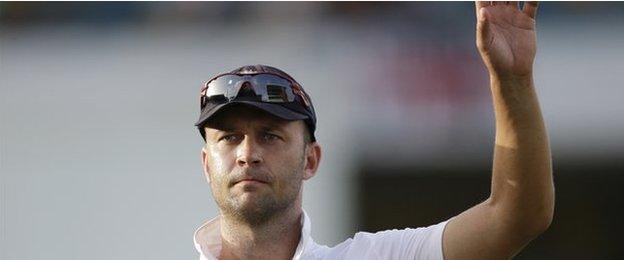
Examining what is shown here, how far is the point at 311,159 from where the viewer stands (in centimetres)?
421

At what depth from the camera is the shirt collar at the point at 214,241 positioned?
4082 mm

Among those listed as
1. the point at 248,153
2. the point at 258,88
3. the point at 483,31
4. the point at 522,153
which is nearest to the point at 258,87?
the point at 258,88

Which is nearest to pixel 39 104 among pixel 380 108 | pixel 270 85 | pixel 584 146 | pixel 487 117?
pixel 380 108

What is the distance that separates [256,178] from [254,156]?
0.07m

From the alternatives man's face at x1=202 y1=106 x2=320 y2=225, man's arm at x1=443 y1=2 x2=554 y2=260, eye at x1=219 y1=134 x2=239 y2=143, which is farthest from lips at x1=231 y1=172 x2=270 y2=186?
man's arm at x1=443 y1=2 x2=554 y2=260

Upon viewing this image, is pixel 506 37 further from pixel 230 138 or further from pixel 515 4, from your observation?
pixel 230 138

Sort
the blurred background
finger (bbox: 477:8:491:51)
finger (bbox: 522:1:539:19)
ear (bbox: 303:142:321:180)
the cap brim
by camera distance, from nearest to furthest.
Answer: finger (bbox: 477:8:491:51) → finger (bbox: 522:1:539:19) → the cap brim → ear (bbox: 303:142:321:180) → the blurred background

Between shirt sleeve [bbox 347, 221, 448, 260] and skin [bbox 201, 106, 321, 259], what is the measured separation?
210mm

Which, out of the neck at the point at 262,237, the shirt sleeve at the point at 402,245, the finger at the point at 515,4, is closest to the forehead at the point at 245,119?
the neck at the point at 262,237

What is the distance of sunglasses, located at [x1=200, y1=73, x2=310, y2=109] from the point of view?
407cm

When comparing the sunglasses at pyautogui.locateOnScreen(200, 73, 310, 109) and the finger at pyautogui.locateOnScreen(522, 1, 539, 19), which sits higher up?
the finger at pyautogui.locateOnScreen(522, 1, 539, 19)

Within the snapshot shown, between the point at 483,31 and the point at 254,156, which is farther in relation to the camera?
the point at 254,156

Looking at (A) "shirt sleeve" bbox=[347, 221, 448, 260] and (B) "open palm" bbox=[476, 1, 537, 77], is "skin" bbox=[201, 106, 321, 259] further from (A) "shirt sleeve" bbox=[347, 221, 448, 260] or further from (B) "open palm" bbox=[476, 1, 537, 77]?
(B) "open palm" bbox=[476, 1, 537, 77]

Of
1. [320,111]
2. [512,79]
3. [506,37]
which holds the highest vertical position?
[506,37]
